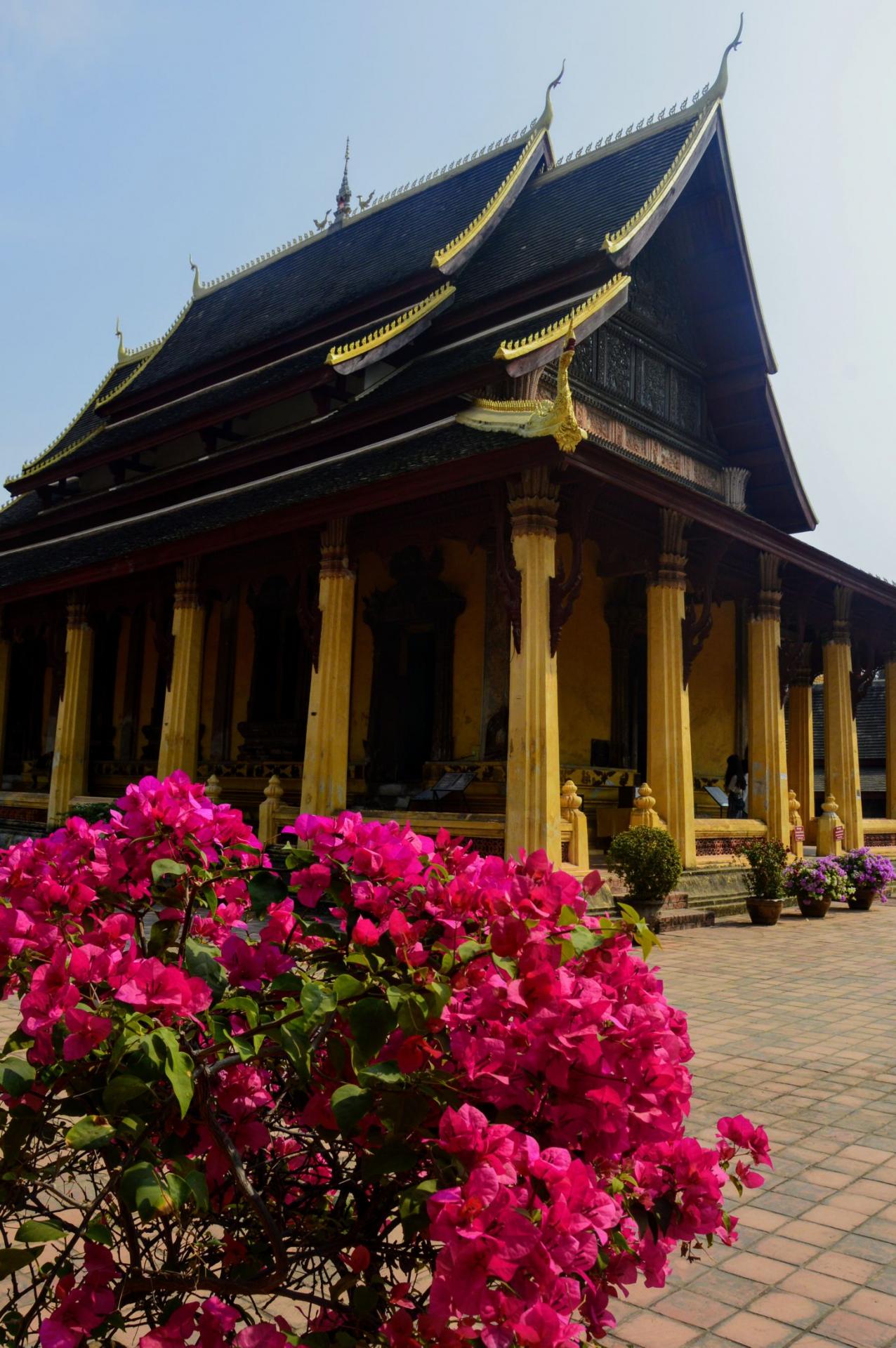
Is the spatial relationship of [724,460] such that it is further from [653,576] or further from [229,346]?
[229,346]

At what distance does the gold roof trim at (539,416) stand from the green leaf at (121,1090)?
7.40 metres

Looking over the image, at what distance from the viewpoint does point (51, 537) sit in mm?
17875

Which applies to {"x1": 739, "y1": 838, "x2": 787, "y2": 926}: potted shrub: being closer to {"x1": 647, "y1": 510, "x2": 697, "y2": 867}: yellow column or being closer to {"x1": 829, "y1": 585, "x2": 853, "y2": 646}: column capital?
{"x1": 647, "y1": 510, "x2": 697, "y2": 867}: yellow column

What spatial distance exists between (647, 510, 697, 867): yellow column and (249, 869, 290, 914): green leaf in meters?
9.45

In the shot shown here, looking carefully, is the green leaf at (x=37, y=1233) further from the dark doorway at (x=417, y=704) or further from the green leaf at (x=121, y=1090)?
the dark doorway at (x=417, y=704)

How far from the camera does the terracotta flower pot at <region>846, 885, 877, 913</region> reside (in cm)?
1267

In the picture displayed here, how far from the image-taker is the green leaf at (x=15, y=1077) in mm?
1524

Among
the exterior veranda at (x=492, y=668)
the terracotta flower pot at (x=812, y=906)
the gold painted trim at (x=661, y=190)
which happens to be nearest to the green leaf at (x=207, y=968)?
the exterior veranda at (x=492, y=668)

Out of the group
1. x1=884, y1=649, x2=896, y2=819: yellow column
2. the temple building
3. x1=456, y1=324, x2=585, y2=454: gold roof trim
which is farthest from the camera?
x1=884, y1=649, x2=896, y2=819: yellow column

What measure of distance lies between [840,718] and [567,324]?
25.3ft

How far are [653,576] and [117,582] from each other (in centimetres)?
740

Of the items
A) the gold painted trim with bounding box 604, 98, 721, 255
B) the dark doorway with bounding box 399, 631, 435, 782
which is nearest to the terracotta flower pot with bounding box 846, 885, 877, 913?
the dark doorway with bounding box 399, 631, 435, 782

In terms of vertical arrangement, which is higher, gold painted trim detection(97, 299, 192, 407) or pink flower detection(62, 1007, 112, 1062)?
gold painted trim detection(97, 299, 192, 407)

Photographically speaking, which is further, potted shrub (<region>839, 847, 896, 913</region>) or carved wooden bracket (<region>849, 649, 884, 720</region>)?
carved wooden bracket (<region>849, 649, 884, 720</region>)
